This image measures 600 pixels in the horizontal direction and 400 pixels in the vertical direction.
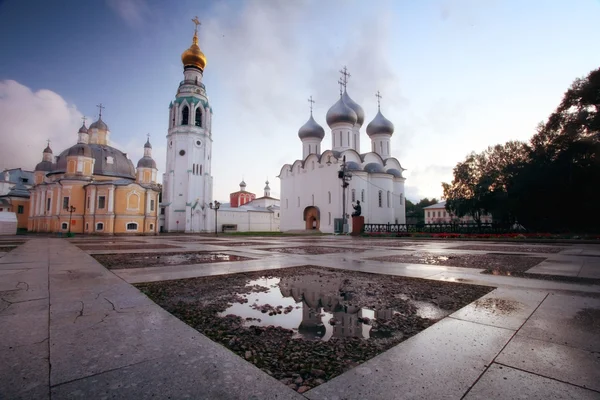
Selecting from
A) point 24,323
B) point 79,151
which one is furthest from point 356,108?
point 24,323

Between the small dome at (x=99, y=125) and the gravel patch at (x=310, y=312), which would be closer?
the gravel patch at (x=310, y=312)

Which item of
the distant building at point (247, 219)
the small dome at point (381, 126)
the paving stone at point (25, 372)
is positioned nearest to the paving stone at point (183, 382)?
the paving stone at point (25, 372)

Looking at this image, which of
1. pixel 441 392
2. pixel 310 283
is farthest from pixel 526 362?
pixel 310 283

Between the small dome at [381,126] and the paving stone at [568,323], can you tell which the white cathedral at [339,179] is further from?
the paving stone at [568,323]

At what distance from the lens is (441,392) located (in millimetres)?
1640

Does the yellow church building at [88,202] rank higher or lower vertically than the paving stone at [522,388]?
higher

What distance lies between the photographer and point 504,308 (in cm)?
330

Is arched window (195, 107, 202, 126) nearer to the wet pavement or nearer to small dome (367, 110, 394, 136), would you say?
small dome (367, 110, 394, 136)

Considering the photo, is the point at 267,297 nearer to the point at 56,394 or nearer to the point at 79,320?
the point at 79,320

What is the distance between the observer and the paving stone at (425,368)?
1641mm

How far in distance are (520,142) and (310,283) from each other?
→ 42.1m

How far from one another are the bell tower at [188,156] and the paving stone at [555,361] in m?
51.4

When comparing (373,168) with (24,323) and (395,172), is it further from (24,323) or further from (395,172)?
(24,323)

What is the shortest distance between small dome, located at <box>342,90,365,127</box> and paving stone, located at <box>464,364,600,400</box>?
45.8 m
